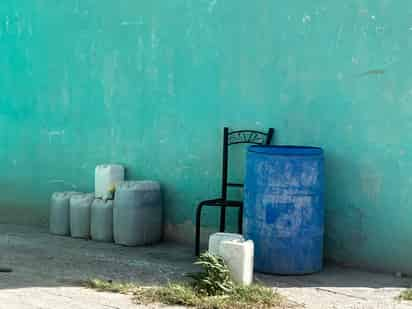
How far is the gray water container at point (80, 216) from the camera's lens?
8.03 metres

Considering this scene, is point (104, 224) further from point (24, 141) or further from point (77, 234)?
point (24, 141)

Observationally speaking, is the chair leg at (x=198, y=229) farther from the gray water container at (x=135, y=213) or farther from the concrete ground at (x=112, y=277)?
the gray water container at (x=135, y=213)

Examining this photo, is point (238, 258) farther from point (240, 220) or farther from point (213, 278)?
point (240, 220)

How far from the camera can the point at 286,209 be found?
6395mm

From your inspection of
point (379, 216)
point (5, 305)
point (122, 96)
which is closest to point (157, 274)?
point (5, 305)

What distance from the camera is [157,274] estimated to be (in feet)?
20.9

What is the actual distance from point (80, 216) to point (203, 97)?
178cm

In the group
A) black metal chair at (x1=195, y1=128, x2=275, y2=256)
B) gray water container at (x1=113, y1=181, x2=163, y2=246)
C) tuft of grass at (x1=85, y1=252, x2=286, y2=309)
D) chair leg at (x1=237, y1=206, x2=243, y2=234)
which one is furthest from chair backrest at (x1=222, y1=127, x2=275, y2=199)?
tuft of grass at (x1=85, y1=252, x2=286, y2=309)

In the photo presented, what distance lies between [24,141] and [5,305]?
12.5 ft

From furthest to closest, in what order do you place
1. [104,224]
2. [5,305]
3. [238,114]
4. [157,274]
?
1. [104,224]
2. [238,114]
3. [157,274]
4. [5,305]

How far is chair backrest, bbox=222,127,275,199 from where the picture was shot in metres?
7.21

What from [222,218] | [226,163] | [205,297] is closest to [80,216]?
[222,218]

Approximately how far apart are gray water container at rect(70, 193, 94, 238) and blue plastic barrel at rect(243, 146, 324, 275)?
7.00 feet

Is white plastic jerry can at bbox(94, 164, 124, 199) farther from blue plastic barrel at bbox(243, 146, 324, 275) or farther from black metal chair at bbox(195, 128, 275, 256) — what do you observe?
blue plastic barrel at bbox(243, 146, 324, 275)
